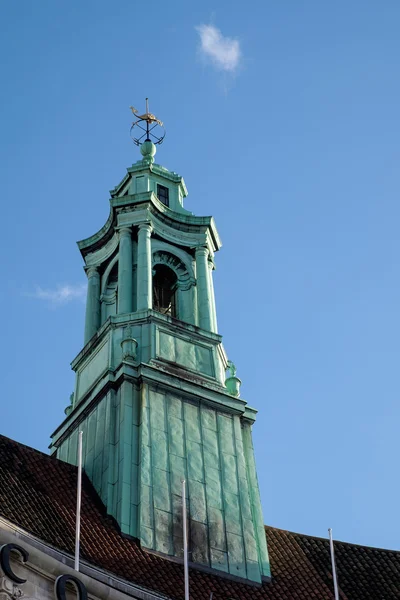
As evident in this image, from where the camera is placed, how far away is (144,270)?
43062 mm

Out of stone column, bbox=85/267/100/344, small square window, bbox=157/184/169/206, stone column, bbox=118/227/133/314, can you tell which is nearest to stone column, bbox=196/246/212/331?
stone column, bbox=118/227/133/314

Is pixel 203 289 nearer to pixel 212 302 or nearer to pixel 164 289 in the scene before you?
pixel 212 302

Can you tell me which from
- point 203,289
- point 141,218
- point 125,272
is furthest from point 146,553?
point 141,218

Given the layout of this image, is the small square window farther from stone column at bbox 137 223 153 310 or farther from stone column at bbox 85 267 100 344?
stone column at bbox 85 267 100 344

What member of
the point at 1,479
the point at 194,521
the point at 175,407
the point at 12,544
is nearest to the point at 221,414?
the point at 175,407

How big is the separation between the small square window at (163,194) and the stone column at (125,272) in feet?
10.6

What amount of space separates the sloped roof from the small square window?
12.4 meters

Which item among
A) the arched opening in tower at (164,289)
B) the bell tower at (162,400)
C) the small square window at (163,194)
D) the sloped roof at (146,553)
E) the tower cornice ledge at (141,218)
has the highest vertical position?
the small square window at (163,194)

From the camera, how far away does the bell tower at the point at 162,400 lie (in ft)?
119

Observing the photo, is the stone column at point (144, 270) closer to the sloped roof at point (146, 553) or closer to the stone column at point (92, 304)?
the stone column at point (92, 304)

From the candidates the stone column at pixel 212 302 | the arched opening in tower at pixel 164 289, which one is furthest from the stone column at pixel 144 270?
the stone column at pixel 212 302

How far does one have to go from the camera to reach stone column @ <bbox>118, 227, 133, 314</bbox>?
1665 inches

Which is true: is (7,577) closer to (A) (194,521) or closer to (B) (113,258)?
(A) (194,521)

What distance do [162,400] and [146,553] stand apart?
539 cm
